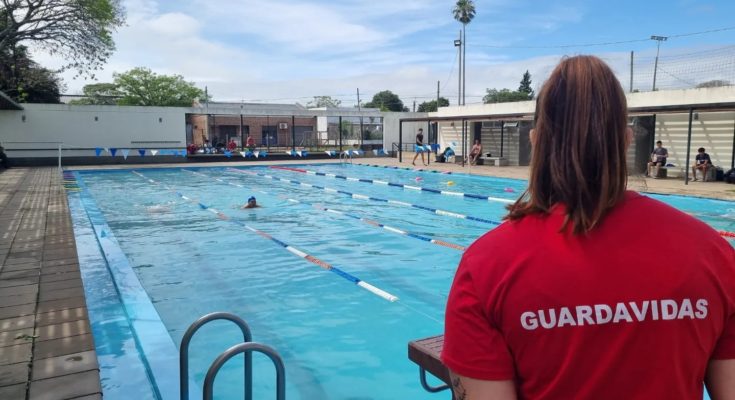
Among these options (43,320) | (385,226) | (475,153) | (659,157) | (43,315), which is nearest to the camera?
(43,320)

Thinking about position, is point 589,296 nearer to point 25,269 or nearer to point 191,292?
point 191,292

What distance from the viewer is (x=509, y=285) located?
3.32 feet

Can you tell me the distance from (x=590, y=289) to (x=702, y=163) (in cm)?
1816

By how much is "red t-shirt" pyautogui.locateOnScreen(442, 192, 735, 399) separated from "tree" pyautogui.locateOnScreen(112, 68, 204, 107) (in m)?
58.7

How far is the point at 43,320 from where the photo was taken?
4191 mm

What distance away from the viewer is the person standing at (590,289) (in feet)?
3.32

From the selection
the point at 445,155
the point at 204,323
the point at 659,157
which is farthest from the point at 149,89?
the point at 204,323

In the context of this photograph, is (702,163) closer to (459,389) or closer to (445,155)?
(445,155)

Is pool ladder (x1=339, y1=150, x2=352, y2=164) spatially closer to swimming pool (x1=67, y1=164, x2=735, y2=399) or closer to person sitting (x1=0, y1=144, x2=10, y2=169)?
swimming pool (x1=67, y1=164, x2=735, y2=399)

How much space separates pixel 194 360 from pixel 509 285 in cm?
396

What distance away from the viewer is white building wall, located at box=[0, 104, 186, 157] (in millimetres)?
23438

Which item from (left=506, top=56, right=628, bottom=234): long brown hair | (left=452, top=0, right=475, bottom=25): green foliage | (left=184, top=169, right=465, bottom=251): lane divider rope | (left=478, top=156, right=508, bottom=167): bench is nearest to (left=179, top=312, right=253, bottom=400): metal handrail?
(left=506, top=56, right=628, bottom=234): long brown hair

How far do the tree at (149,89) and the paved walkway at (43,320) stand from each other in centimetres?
5056

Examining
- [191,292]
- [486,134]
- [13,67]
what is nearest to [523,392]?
[191,292]
